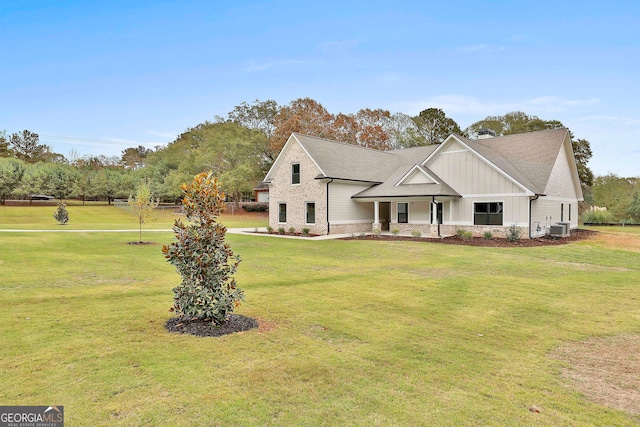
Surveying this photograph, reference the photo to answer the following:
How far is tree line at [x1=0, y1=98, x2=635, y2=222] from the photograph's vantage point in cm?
4625

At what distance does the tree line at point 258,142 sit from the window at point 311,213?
69.4ft

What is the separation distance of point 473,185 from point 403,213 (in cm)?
496

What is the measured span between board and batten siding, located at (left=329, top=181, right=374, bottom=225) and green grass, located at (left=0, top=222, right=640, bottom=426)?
45.2ft

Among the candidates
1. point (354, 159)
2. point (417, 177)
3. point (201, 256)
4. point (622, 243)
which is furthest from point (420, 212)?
point (201, 256)

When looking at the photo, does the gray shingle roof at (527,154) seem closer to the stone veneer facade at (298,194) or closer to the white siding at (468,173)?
the white siding at (468,173)

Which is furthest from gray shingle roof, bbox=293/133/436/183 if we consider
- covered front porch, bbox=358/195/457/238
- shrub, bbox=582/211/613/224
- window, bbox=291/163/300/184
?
shrub, bbox=582/211/613/224

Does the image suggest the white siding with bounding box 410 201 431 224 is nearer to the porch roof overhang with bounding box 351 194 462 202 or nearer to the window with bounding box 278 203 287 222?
the porch roof overhang with bounding box 351 194 462 202

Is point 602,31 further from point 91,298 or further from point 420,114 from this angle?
point 420,114

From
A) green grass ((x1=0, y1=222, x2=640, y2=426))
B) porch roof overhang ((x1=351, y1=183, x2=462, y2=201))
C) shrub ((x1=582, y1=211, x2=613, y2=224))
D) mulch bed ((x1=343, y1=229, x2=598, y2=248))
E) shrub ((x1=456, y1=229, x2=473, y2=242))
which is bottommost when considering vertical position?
green grass ((x1=0, y1=222, x2=640, y2=426))

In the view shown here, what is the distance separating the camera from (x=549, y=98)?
94.2 ft

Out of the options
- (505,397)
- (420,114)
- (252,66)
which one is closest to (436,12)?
(252,66)

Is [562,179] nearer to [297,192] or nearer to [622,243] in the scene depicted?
[622,243]

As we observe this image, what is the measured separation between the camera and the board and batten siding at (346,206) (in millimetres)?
25056

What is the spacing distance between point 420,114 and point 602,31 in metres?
33.8
